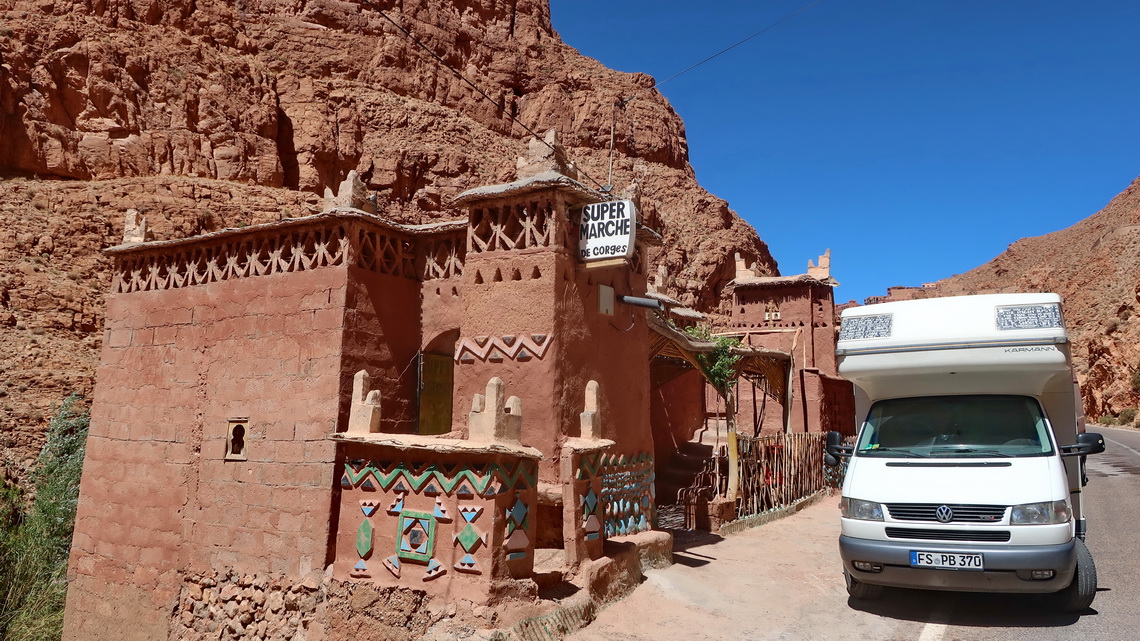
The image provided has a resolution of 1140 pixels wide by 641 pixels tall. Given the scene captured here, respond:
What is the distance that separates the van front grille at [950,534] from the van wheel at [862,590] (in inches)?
53.7

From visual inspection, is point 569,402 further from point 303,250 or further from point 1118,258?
point 1118,258

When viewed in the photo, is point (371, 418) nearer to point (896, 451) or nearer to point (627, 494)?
point (627, 494)


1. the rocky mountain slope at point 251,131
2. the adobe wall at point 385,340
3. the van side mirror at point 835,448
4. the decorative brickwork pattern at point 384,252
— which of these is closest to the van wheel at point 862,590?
the van side mirror at point 835,448

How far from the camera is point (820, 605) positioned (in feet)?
28.0

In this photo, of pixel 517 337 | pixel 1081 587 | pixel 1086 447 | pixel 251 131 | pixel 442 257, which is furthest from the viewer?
pixel 251 131

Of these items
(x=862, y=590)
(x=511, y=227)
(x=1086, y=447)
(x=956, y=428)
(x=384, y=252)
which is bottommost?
(x=862, y=590)

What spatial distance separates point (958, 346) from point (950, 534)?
6.05ft

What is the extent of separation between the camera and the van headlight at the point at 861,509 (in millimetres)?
7047

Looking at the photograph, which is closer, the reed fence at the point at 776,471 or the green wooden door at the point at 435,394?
the green wooden door at the point at 435,394

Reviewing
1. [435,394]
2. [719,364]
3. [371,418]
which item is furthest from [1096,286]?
[371,418]

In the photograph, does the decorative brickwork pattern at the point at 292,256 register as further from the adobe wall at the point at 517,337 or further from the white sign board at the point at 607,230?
the white sign board at the point at 607,230

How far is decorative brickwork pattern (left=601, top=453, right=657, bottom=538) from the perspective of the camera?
10.2m

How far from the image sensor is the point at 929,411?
789 centimetres

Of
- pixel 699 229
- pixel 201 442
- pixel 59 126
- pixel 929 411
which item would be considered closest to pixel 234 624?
pixel 201 442
